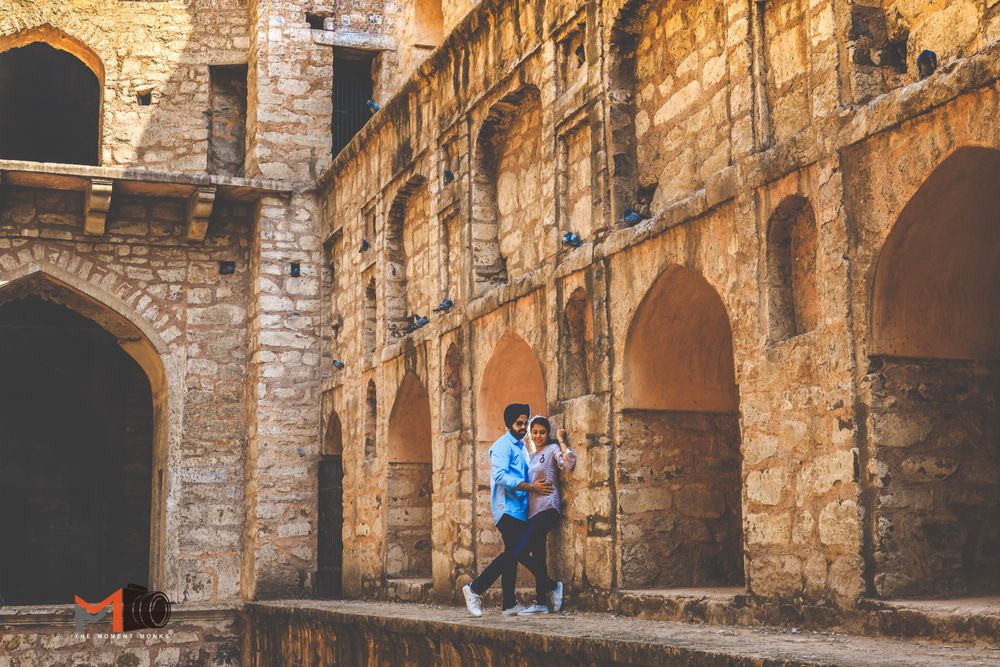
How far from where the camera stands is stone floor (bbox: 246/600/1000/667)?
4309 mm

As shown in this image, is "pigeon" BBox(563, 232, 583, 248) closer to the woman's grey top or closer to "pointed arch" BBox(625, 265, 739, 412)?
"pointed arch" BBox(625, 265, 739, 412)

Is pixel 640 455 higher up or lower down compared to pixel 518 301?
lower down

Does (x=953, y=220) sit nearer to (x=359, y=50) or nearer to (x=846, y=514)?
(x=846, y=514)

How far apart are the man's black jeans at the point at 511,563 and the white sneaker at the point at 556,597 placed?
0.12 feet

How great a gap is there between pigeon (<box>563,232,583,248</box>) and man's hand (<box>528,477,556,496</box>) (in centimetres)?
141

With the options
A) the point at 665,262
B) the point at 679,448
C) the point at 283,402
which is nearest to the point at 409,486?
the point at 283,402

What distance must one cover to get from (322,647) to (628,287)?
419 cm

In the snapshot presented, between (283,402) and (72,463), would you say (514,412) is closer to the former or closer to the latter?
(283,402)

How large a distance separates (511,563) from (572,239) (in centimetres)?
196

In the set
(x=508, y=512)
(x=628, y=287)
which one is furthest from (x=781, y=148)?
(x=508, y=512)

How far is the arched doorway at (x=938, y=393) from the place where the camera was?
5.12 meters

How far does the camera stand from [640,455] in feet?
23.5

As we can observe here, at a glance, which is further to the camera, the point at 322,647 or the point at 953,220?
the point at 322,647

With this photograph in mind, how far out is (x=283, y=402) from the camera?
1276 centimetres
